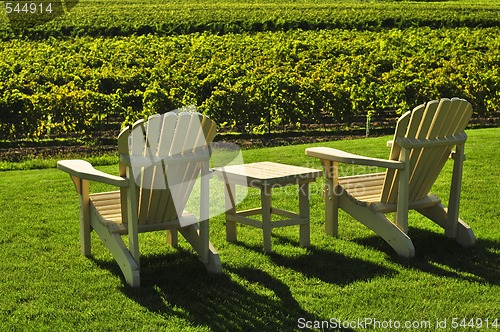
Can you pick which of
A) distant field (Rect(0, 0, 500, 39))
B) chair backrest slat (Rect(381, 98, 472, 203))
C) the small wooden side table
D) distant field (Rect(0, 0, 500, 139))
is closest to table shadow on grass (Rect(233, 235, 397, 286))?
the small wooden side table

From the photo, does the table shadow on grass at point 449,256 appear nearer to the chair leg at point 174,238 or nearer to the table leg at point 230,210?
the table leg at point 230,210

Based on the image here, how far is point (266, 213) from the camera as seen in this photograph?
17.7ft

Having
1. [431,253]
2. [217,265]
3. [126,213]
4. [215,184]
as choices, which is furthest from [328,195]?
[215,184]

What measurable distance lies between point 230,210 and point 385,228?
3.56 ft

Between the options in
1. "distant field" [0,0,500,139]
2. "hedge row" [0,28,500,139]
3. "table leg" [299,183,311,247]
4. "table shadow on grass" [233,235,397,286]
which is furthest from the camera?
"distant field" [0,0,500,139]

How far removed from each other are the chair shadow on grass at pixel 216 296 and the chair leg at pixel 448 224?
1554 mm

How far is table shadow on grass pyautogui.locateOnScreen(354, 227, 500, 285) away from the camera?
5.07 metres

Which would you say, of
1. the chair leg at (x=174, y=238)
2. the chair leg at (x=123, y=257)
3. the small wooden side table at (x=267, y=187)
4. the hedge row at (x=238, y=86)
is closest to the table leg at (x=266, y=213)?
the small wooden side table at (x=267, y=187)

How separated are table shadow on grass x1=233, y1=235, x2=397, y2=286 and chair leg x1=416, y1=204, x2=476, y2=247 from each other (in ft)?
2.77

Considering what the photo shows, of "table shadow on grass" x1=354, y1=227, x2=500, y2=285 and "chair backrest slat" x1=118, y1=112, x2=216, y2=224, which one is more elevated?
"chair backrest slat" x1=118, y1=112, x2=216, y2=224

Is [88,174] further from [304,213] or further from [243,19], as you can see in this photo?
[243,19]

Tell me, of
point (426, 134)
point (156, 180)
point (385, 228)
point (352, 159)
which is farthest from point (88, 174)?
point (426, 134)

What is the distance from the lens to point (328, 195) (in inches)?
231

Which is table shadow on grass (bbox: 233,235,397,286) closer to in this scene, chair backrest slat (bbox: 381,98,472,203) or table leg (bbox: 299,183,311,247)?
table leg (bbox: 299,183,311,247)
